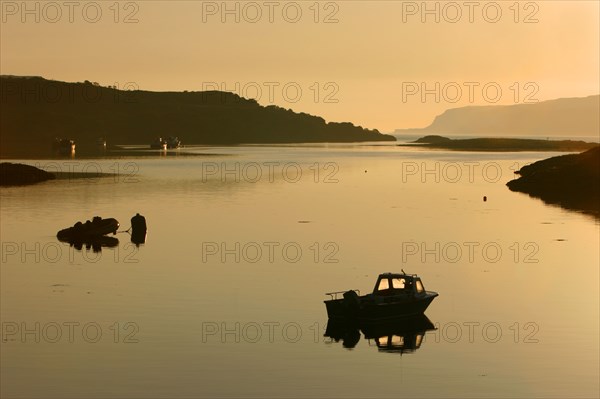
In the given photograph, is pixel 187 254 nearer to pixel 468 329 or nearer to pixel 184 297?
pixel 184 297

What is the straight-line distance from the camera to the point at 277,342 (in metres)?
47.8

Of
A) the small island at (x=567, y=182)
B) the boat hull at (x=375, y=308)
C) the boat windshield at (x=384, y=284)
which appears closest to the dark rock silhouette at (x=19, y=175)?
the small island at (x=567, y=182)

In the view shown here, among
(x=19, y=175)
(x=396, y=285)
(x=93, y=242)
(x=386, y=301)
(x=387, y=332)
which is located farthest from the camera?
(x=19, y=175)

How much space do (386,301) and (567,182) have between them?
322 feet

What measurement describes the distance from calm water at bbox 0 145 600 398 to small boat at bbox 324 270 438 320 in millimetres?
1133

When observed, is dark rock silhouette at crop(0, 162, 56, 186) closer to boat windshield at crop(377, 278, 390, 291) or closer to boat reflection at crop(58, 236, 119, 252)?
boat reflection at crop(58, 236, 119, 252)

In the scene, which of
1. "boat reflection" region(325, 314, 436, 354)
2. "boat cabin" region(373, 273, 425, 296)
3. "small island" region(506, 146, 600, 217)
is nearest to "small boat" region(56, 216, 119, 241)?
"boat cabin" region(373, 273, 425, 296)

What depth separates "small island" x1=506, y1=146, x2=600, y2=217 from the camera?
138125mm

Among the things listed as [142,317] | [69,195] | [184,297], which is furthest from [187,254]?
[69,195]

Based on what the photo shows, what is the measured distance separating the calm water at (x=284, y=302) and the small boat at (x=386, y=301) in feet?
3.72

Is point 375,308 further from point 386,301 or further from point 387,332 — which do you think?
point 387,332

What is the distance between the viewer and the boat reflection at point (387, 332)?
4869 centimetres

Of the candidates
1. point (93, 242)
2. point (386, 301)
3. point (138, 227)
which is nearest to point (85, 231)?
point (93, 242)

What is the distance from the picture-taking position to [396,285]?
183ft
